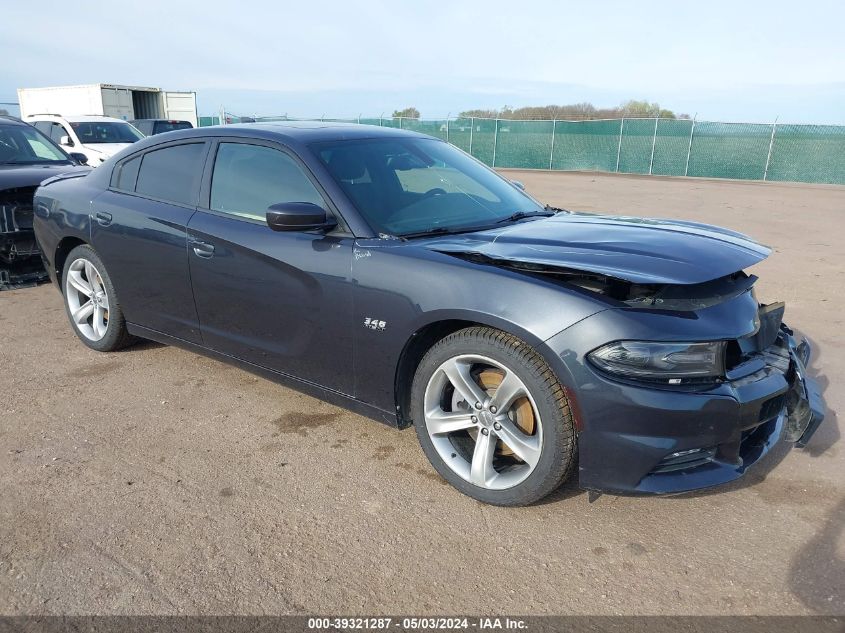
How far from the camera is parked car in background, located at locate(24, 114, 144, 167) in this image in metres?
13.8

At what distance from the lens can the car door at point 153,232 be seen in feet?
13.1

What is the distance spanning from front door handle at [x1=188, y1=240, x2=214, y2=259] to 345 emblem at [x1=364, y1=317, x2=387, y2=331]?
3.81 feet

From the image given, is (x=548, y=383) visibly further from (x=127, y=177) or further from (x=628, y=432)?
(x=127, y=177)

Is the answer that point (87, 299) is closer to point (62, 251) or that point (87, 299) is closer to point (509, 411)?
point (62, 251)

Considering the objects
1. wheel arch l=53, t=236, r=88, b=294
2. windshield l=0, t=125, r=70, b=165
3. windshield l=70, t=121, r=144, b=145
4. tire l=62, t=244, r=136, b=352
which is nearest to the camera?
tire l=62, t=244, r=136, b=352

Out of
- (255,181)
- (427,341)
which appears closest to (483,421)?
(427,341)

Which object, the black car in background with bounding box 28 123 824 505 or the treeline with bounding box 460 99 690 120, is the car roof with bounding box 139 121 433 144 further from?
the treeline with bounding box 460 99 690 120

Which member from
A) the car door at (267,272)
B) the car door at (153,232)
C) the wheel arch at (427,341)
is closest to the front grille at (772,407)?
the wheel arch at (427,341)

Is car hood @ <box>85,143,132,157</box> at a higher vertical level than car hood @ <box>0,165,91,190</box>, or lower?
lower

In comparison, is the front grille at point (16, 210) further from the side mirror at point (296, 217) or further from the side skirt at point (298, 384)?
the side mirror at point (296, 217)

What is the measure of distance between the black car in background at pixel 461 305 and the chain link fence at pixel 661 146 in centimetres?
2143

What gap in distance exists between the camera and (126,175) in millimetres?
4504

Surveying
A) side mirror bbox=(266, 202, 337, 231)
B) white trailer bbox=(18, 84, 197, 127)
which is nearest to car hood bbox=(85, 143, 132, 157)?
white trailer bbox=(18, 84, 197, 127)

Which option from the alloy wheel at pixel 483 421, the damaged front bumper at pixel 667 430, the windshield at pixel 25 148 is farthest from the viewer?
the windshield at pixel 25 148
